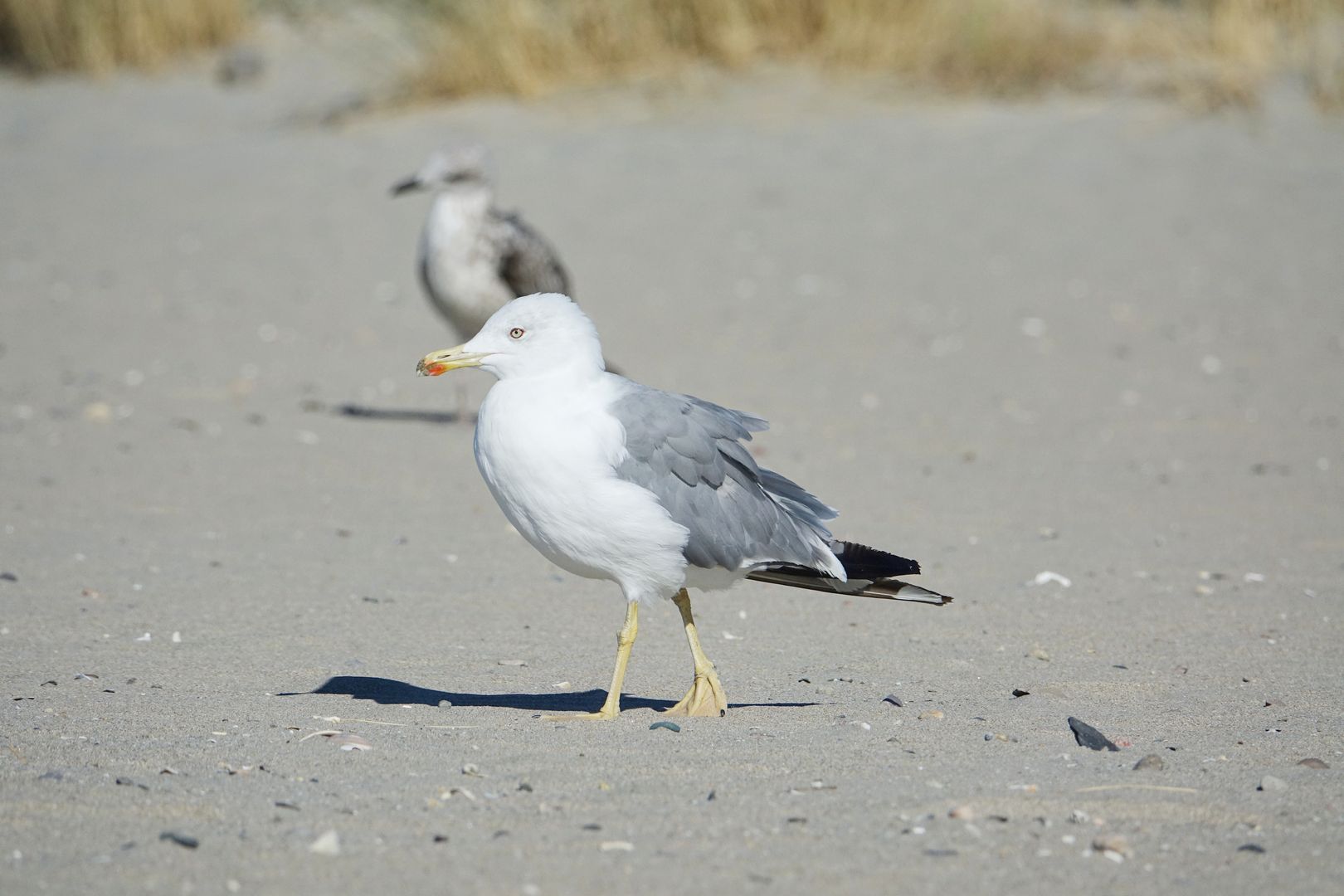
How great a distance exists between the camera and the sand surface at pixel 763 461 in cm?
383

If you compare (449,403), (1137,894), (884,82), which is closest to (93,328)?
(449,403)

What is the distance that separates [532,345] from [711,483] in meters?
0.62

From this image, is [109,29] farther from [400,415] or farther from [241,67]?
[400,415]

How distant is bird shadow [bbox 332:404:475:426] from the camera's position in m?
9.51

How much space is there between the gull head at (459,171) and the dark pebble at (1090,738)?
6301mm

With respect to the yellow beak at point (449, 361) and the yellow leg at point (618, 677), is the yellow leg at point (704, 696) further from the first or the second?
the yellow beak at point (449, 361)

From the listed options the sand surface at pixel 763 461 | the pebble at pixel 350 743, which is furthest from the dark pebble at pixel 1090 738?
the pebble at pixel 350 743

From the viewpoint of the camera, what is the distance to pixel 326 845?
11.8 feet

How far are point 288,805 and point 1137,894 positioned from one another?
1855 millimetres

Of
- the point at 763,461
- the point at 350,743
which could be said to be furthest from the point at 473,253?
the point at 350,743

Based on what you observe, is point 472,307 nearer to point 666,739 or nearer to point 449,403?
point 449,403

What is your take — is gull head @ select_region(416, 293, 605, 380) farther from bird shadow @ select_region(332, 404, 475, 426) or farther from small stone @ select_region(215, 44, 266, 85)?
small stone @ select_region(215, 44, 266, 85)

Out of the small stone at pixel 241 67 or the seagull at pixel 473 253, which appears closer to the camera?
the seagull at pixel 473 253

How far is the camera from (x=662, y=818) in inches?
151
